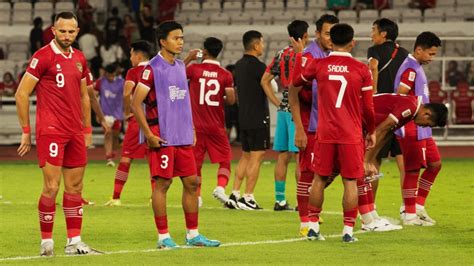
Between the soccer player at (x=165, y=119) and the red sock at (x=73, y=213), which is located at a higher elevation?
the soccer player at (x=165, y=119)

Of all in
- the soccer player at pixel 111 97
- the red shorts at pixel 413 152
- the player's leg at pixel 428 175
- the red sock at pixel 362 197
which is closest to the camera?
the red sock at pixel 362 197

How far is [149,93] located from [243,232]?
92.0 inches

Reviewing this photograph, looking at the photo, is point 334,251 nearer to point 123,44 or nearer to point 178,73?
point 178,73

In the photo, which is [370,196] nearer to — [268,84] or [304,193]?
[304,193]

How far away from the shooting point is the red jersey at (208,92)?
A: 17.3m

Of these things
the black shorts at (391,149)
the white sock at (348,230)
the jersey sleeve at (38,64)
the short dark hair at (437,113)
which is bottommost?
the white sock at (348,230)

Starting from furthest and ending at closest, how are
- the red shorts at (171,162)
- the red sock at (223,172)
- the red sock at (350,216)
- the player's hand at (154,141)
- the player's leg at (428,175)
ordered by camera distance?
the red sock at (223,172), the player's leg at (428,175), the red sock at (350,216), the red shorts at (171,162), the player's hand at (154,141)

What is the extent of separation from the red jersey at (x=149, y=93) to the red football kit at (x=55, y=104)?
674 millimetres

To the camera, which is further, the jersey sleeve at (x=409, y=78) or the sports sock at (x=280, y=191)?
the sports sock at (x=280, y=191)

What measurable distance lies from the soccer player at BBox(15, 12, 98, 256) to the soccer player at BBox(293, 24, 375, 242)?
2316 mm

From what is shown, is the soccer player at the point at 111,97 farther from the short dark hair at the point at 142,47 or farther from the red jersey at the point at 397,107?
the red jersey at the point at 397,107

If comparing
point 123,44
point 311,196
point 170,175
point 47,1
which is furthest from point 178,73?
point 47,1

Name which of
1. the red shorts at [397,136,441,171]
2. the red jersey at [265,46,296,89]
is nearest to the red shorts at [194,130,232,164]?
the red jersey at [265,46,296,89]

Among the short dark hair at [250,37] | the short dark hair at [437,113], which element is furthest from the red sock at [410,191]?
the short dark hair at [250,37]
